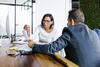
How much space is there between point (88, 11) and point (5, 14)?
2255 mm

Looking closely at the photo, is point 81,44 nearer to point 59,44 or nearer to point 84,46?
point 84,46

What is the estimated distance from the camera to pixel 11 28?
13.1 ft

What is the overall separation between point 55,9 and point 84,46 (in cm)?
333

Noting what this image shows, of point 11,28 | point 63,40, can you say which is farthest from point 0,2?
point 63,40

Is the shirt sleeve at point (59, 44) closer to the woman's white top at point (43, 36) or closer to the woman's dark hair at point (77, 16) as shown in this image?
the woman's dark hair at point (77, 16)

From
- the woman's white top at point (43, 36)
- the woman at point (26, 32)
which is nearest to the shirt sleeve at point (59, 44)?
the woman's white top at point (43, 36)

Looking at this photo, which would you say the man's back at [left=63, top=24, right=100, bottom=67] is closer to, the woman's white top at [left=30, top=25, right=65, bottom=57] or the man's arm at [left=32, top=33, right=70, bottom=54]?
the man's arm at [left=32, top=33, right=70, bottom=54]

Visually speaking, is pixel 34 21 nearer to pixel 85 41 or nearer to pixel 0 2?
pixel 0 2

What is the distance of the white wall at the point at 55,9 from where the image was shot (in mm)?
4602

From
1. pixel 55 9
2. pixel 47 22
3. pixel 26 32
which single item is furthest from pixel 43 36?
pixel 55 9

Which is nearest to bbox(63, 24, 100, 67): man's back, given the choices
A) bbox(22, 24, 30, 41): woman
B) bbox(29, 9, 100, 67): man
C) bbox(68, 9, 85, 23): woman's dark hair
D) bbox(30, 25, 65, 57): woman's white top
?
bbox(29, 9, 100, 67): man

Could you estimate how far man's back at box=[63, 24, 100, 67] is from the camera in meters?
1.55

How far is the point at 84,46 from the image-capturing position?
5.12ft

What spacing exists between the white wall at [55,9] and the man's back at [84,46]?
3005 millimetres
